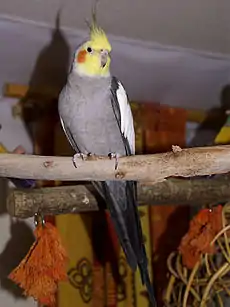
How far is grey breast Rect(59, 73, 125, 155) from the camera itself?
1.25m

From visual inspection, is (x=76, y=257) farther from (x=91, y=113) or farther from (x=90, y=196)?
(x=91, y=113)

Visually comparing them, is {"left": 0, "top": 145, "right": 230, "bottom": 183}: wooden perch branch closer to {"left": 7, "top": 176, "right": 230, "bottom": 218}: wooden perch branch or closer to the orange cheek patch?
{"left": 7, "top": 176, "right": 230, "bottom": 218}: wooden perch branch

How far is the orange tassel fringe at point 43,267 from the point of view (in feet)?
4.00

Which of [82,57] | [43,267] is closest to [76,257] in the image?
[43,267]

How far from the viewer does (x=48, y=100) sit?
1.84 m

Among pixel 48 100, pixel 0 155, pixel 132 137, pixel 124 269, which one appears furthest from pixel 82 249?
pixel 0 155

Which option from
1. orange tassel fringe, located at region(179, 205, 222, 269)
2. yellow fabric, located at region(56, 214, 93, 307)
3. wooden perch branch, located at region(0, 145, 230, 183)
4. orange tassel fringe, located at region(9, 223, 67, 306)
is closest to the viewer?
wooden perch branch, located at region(0, 145, 230, 183)

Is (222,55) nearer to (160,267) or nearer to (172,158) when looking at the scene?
(160,267)

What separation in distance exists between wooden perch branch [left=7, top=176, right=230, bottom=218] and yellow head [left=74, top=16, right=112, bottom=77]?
260 mm

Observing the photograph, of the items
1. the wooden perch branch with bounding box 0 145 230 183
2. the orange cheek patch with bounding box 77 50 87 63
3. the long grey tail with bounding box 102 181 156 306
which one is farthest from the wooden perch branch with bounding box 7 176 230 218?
the orange cheek patch with bounding box 77 50 87 63

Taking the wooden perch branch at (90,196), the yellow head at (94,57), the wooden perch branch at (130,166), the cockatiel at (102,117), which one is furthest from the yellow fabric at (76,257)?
the wooden perch branch at (130,166)

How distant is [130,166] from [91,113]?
0.26m

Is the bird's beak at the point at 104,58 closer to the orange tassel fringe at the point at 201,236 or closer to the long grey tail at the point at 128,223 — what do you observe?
the long grey tail at the point at 128,223

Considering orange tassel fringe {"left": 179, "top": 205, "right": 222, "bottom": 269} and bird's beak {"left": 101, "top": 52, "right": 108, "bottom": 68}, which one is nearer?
bird's beak {"left": 101, "top": 52, "right": 108, "bottom": 68}
